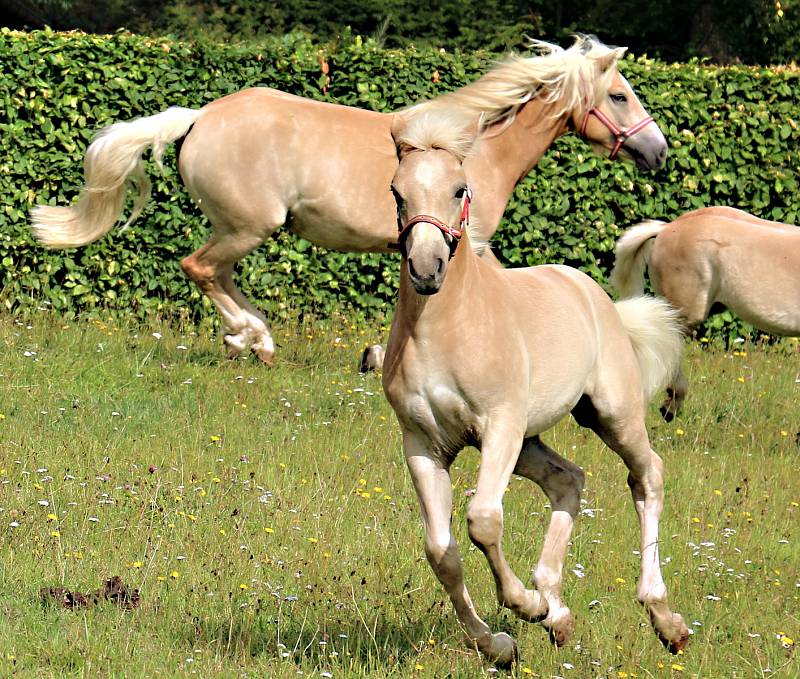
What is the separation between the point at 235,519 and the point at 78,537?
742 mm

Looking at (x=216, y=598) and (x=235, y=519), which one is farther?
(x=235, y=519)

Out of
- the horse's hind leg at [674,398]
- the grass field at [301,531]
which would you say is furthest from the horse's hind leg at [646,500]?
the horse's hind leg at [674,398]

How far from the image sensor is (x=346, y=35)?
11039mm

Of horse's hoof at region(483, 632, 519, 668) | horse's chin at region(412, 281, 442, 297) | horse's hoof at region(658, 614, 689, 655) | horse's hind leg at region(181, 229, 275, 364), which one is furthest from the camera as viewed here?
horse's hind leg at region(181, 229, 275, 364)

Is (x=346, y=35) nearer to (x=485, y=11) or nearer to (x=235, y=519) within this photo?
(x=235, y=519)

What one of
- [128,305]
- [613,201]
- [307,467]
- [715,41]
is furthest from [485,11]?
[307,467]

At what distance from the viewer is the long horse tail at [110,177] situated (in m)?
9.02

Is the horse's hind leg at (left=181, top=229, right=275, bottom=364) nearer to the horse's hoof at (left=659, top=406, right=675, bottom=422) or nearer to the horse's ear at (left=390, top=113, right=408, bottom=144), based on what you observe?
the horse's hoof at (left=659, top=406, right=675, bottom=422)

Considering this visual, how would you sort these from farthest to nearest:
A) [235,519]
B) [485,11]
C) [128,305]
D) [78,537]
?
[485,11] → [128,305] → [235,519] → [78,537]

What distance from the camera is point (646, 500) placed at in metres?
5.19

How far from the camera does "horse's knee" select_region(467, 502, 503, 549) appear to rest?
415 centimetres

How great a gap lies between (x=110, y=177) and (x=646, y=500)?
536 cm

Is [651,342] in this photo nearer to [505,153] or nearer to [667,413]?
[667,413]

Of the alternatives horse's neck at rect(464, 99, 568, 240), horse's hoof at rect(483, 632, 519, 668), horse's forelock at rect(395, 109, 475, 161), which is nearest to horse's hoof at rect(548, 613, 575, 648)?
horse's hoof at rect(483, 632, 519, 668)
